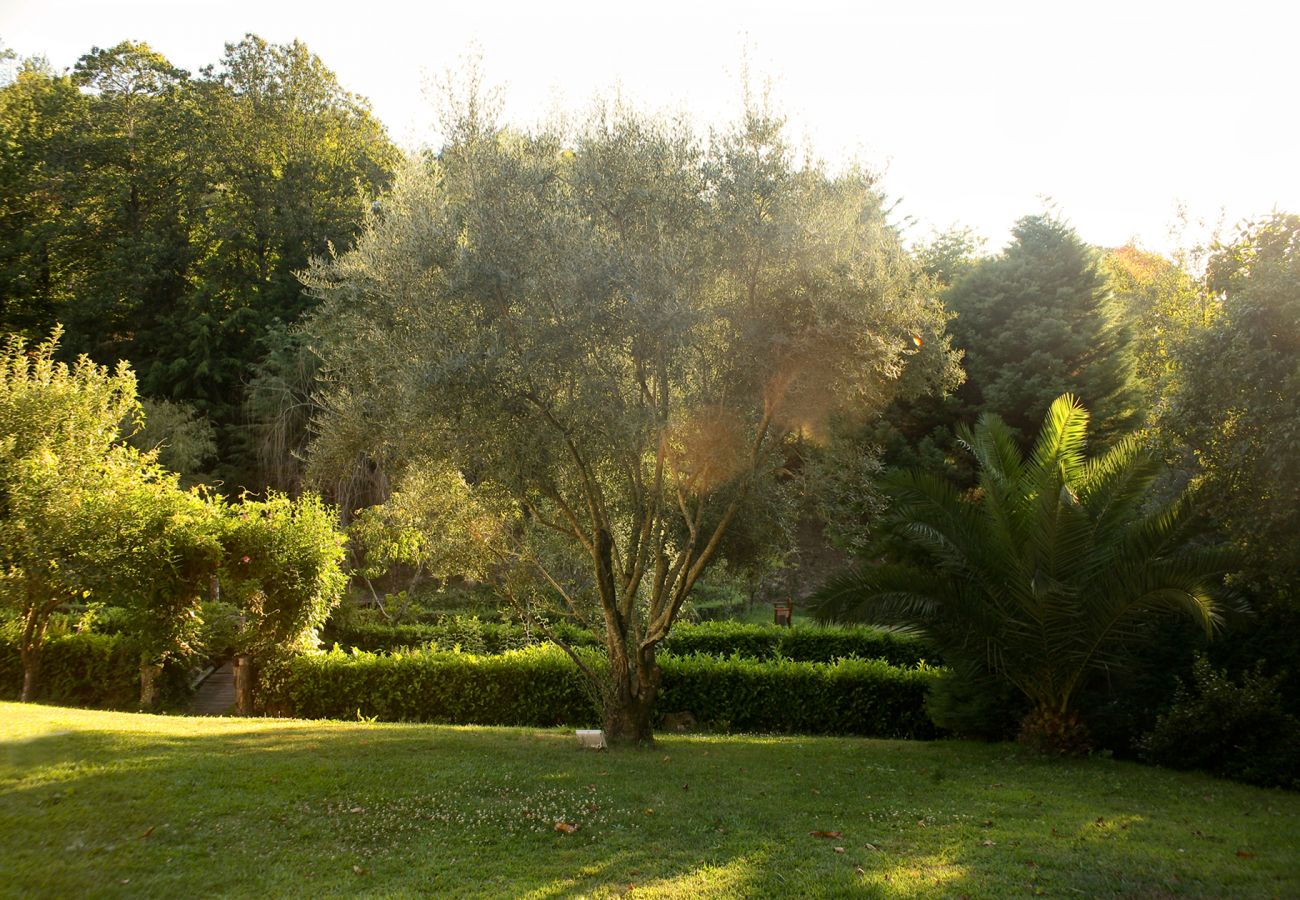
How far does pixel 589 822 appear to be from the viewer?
24.7 feet

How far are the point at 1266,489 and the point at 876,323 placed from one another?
430cm

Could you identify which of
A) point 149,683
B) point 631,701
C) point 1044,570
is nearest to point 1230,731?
point 1044,570

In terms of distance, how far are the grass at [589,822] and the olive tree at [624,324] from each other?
289 centimetres

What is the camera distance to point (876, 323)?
1009 centimetres

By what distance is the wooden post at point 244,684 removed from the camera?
16.1 metres

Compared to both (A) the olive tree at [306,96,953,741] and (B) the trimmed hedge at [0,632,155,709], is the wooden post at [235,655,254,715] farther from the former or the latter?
(A) the olive tree at [306,96,953,741]

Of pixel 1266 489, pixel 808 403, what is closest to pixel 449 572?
pixel 808 403

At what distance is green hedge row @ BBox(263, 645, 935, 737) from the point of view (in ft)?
46.9

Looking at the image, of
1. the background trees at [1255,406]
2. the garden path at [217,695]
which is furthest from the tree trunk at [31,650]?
the background trees at [1255,406]

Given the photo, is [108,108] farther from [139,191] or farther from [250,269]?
[250,269]

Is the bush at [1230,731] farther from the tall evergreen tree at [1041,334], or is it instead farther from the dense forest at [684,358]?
the tall evergreen tree at [1041,334]

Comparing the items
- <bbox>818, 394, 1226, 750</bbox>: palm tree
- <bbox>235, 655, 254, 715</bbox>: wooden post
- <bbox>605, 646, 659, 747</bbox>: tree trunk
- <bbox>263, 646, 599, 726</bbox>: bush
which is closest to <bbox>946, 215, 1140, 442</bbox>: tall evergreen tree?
<bbox>818, 394, 1226, 750</bbox>: palm tree

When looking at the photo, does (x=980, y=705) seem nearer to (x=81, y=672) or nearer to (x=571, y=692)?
(x=571, y=692)

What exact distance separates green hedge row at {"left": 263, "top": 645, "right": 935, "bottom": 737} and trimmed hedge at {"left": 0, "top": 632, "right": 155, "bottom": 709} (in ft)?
10.1
